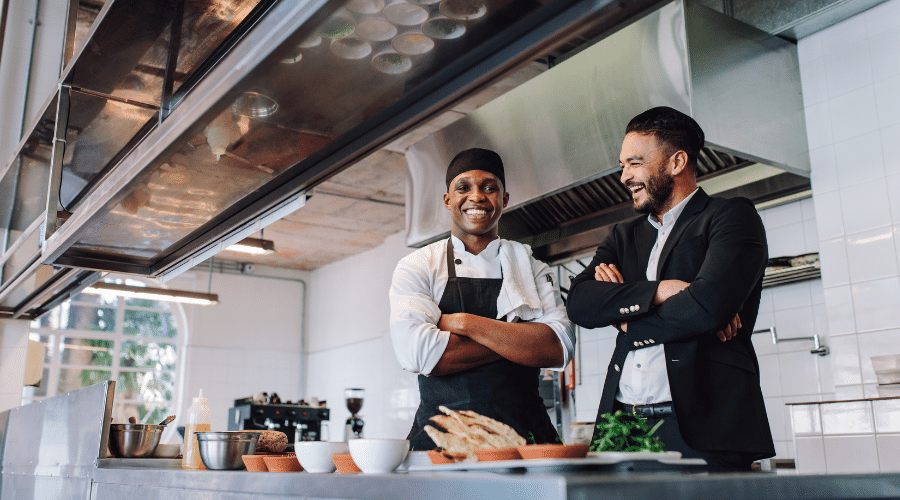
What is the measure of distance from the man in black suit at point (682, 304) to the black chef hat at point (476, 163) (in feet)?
1.15

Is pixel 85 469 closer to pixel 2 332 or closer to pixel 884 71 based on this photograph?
pixel 2 332

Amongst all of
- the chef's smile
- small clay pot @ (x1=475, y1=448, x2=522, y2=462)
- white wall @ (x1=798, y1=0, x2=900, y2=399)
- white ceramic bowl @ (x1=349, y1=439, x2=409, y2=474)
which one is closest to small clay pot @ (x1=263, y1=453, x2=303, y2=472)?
white ceramic bowl @ (x1=349, y1=439, x2=409, y2=474)

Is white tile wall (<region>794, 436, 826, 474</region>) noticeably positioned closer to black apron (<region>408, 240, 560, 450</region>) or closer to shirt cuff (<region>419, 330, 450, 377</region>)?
black apron (<region>408, 240, 560, 450</region>)

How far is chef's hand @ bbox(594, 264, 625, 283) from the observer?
203cm

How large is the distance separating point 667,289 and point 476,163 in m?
0.60

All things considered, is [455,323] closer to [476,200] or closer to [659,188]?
[476,200]

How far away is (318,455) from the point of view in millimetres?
1423

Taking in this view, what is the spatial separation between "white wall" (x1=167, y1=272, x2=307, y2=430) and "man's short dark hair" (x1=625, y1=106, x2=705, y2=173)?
30.8 feet

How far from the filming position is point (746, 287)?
5.76 ft

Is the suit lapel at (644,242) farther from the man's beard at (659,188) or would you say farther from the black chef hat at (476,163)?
the black chef hat at (476,163)

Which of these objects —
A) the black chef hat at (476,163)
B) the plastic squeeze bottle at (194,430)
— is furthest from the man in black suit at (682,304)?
the plastic squeeze bottle at (194,430)

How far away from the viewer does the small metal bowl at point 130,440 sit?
8.10 ft

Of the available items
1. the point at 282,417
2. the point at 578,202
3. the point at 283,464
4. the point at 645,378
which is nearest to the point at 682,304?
the point at 645,378

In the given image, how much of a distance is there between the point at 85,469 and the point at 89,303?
27.8 feet
